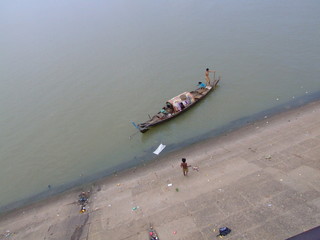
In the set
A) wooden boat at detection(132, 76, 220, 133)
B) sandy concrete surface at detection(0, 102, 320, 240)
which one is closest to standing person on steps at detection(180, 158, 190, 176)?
sandy concrete surface at detection(0, 102, 320, 240)

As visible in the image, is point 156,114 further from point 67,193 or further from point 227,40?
point 227,40

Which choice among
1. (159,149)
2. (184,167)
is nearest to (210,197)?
(184,167)

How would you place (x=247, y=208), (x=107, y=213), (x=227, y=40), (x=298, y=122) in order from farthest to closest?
1. (x=227, y=40)
2. (x=298, y=122)
3. (x=107, y=213)
4. (x=247, y=208)

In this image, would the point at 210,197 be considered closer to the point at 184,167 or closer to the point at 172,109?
the point at 184,167

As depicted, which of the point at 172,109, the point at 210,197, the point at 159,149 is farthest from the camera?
the point at 172,109

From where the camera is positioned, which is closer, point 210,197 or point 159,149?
point 210,197

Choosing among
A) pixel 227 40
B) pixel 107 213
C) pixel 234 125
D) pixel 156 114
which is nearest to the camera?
pixel 107 213

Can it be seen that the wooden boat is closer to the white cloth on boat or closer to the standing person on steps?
the white cloth on boat

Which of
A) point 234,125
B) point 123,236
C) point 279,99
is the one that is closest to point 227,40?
point 279,99
